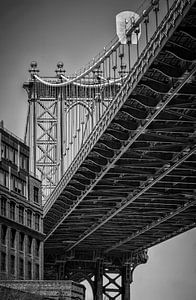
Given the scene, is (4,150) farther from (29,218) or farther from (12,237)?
(29,218)

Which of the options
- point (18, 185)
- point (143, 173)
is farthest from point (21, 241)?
point (143, 173)

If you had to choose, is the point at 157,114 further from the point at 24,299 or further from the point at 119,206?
the point at 119,206

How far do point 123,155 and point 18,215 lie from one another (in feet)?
54.1

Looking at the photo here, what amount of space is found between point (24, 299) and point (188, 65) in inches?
774

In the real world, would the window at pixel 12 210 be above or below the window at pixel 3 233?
above

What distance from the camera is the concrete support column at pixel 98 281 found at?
14988 cm

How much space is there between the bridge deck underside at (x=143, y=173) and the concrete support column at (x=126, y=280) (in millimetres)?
4593

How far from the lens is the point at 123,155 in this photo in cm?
8956

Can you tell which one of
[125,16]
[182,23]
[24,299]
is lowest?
[24,299]

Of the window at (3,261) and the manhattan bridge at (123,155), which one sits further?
the window at (3,261)

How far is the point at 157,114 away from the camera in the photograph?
246 feet

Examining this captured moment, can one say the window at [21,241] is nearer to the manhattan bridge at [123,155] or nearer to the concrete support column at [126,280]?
the manhattan bridge at [123,155]

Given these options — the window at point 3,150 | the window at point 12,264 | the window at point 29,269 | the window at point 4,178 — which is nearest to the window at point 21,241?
the window at point 29,269

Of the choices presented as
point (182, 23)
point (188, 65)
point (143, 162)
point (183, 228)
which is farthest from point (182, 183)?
point (182, 23)
